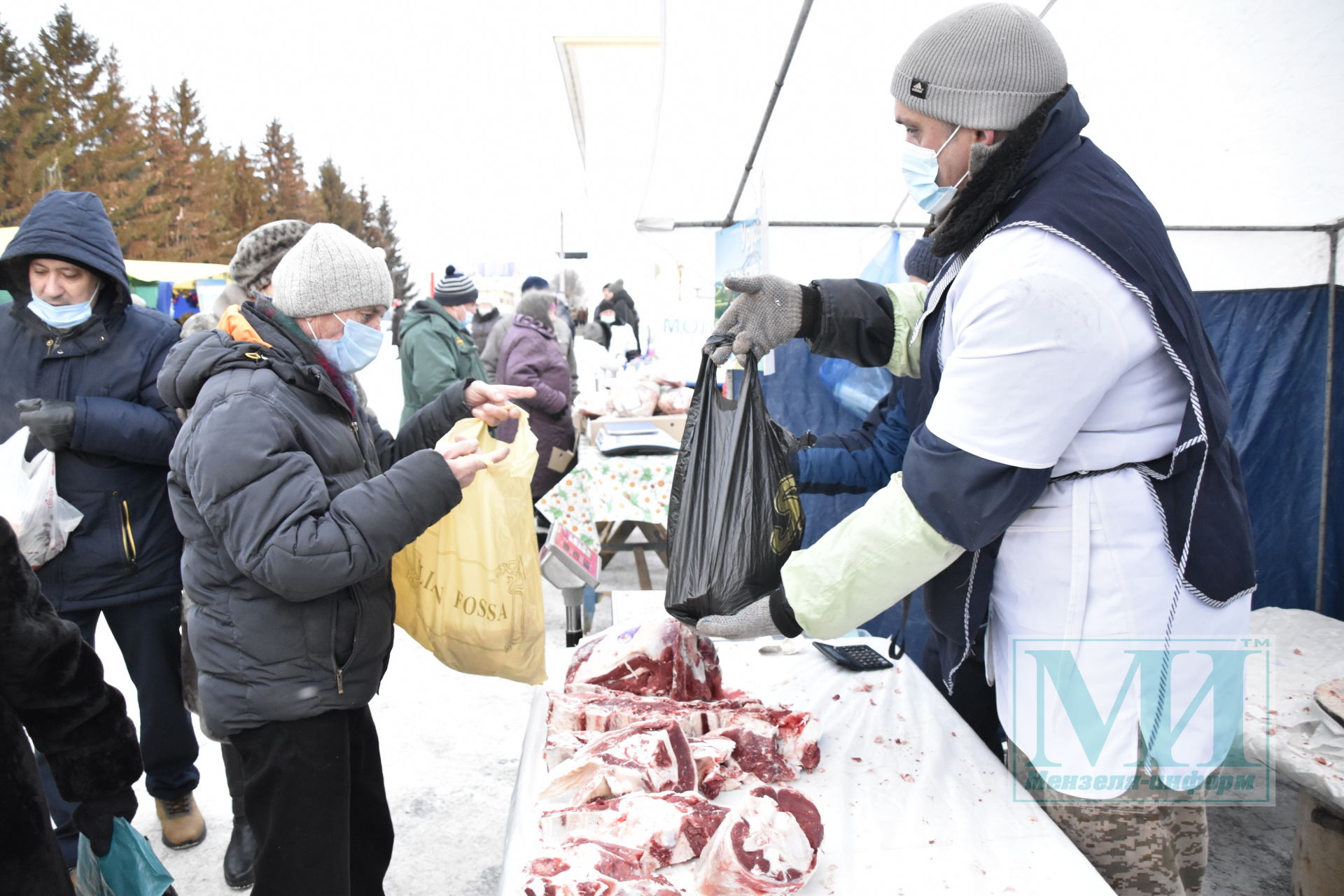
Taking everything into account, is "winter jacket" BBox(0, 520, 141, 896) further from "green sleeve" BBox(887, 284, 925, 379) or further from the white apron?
"green sleeve" BBox(887, 284, 925, 379)

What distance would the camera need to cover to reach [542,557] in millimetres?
3613

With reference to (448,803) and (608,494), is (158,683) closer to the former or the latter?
(448,803)

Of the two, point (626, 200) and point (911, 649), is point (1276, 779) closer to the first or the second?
point (911, 649)

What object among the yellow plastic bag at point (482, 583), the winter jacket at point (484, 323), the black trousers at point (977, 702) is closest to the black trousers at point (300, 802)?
the yellow plastic bag at point (482, 583)

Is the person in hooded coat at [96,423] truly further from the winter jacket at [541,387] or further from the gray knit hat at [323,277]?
the winter jacket at [541,387]

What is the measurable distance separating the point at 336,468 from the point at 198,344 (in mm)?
400

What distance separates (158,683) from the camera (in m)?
2.77

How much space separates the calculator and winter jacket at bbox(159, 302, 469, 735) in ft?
3.99

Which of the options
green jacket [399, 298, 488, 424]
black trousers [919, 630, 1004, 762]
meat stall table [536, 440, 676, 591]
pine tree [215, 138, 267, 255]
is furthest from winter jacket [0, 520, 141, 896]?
pine tree [215, 138, 267, 255]

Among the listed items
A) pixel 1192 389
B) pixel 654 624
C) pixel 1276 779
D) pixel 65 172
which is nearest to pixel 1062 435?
pixel 1192 389

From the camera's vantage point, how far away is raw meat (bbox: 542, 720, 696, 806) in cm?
165

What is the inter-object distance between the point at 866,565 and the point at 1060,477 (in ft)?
1.20

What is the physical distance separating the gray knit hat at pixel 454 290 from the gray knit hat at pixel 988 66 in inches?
204

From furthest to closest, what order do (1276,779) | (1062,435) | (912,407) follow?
(1276,779), (912,407), (1062,435)
